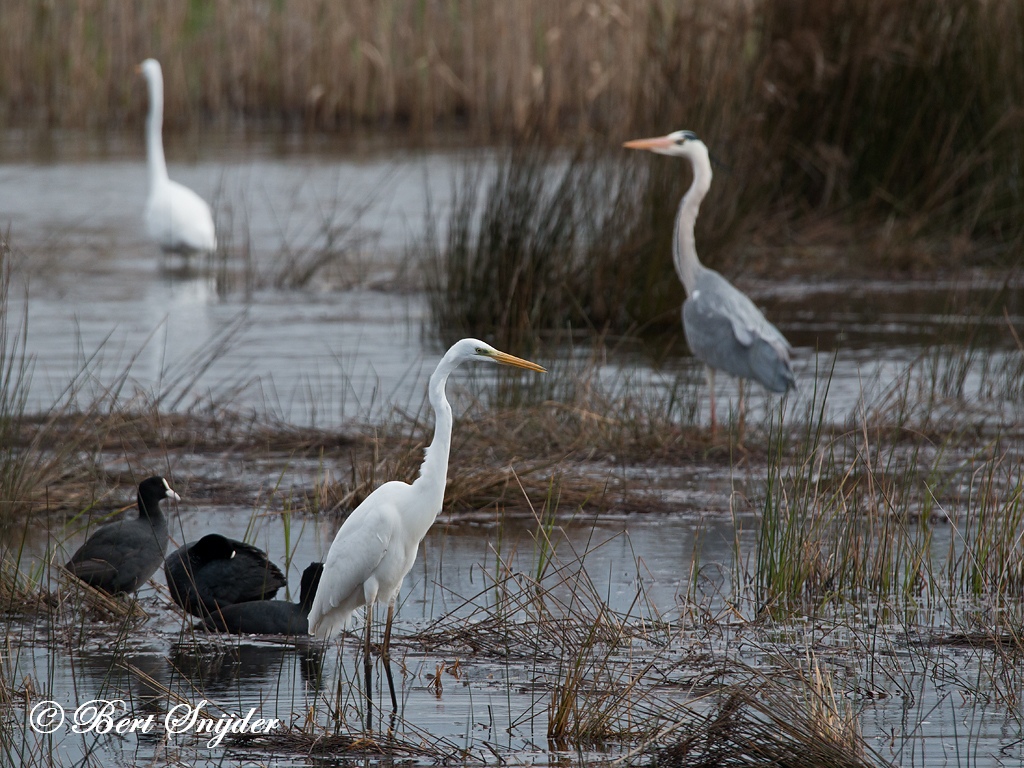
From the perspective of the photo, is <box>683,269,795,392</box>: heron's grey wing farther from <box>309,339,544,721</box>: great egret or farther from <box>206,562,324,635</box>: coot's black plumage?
<box>206,562,324,635</box>: coot's black plumage

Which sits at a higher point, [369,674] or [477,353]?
[477,353]

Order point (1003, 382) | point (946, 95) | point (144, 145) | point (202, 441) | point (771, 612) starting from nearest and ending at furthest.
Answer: point (771, 612) < point (202, 441) < point (1003, 382) < point (946, 95) < point (144, 145)

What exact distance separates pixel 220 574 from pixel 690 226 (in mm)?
3923

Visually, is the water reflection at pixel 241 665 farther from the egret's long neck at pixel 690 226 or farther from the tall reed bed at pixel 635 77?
the tall reed bed at pixel 635 77

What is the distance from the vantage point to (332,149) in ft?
59.9

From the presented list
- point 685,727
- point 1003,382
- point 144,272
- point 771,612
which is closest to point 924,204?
point 1003,382

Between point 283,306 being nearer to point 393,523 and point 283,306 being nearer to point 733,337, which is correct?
point 733,337

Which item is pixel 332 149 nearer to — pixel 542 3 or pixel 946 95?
pixel 542 3

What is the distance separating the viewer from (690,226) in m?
7.79

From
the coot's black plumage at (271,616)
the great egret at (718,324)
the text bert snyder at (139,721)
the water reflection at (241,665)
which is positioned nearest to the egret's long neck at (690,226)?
the great egret at (718,324)

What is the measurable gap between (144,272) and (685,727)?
1024cm

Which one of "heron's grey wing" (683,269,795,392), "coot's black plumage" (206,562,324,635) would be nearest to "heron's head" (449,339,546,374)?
"coot's black plumage" (206,562,324,635)

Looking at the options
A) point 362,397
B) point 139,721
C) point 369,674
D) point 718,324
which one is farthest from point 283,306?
point 139,721

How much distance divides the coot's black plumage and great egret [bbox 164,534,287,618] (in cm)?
→ 9
